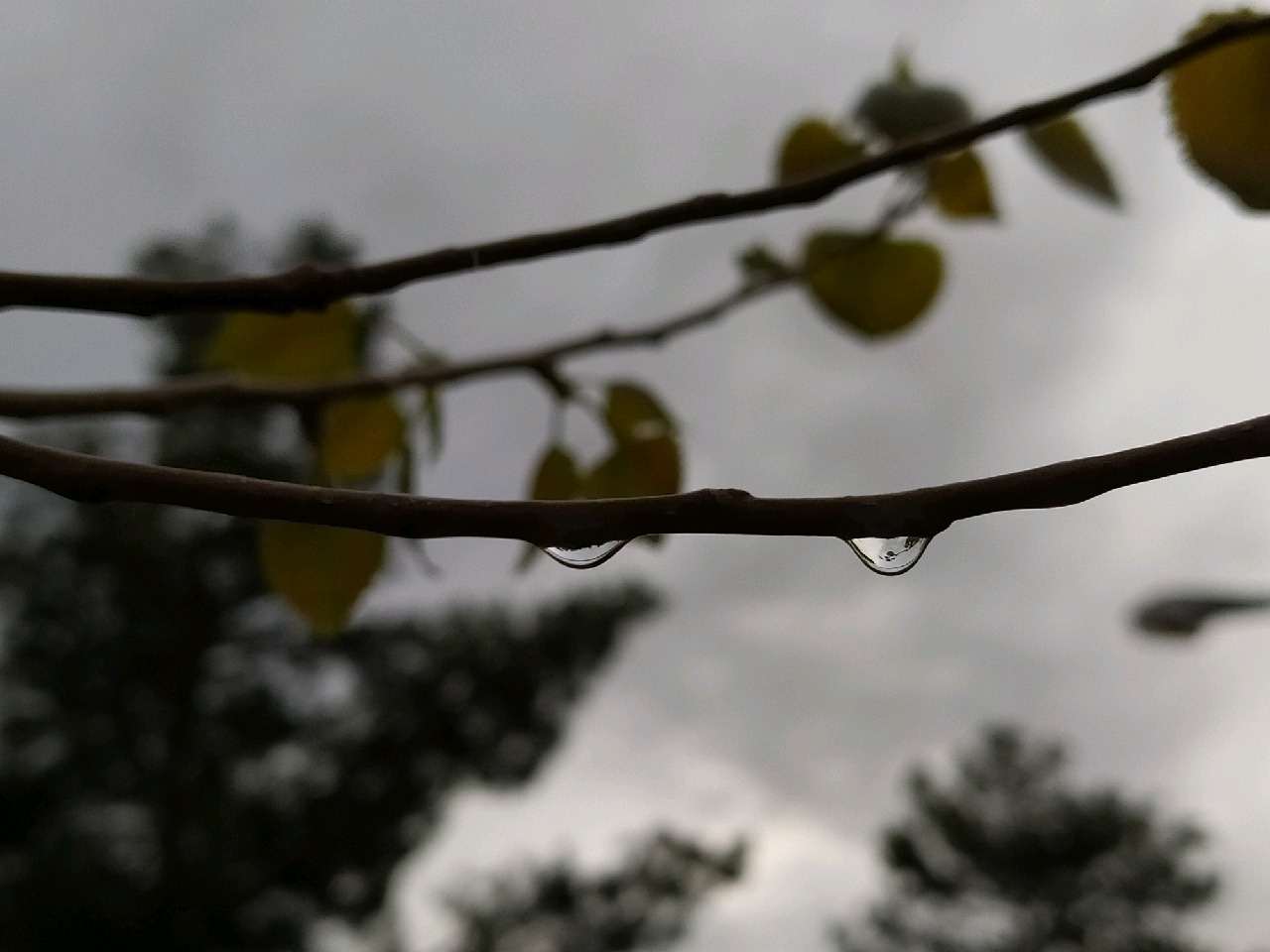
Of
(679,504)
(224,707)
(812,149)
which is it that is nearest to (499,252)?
(679,504)

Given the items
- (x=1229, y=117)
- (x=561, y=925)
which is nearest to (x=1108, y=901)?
(x=561, y=925)

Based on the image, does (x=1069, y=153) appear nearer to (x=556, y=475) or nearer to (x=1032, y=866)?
(x=556, y=475)

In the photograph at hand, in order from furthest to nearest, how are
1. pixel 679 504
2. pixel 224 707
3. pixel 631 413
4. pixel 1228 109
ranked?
pixel 224 707 → pixel 631 413 → pixel 1228 109 → pixel 679 504

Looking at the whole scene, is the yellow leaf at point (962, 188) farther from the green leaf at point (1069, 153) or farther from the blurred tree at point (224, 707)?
the blurred tree at point (224, 707)

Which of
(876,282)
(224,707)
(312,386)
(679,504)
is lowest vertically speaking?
(679,504)

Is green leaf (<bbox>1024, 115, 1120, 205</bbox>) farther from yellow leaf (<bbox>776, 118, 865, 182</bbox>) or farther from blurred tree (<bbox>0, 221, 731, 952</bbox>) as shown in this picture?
blurred tree (<bbox>0, 221, 731, 952</bbox>)

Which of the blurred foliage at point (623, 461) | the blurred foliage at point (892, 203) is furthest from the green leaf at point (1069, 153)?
the blurred foliage at point (623, 461)
